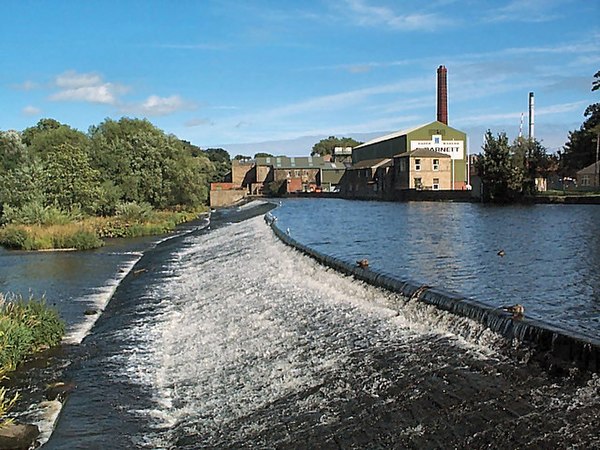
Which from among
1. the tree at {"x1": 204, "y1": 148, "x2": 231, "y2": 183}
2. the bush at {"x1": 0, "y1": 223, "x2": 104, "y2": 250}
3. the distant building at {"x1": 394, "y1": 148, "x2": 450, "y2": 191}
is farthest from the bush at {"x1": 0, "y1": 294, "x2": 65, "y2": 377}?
the tree at {"x1": 204, "y1": 148, "x2": 231, "y2": 183}

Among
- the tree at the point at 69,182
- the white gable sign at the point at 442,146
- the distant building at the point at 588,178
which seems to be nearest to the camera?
the tree at the point at 69,182

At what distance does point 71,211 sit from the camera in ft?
134

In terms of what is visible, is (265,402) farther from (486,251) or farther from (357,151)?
(357,151)

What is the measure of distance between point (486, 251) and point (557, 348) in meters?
13.1

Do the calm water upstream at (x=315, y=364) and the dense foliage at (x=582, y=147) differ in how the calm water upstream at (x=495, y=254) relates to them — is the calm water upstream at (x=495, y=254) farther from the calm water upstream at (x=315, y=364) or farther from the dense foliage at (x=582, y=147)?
the dense foliage at (x=582, y=147)

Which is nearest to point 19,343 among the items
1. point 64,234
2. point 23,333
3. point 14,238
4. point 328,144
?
point 23,333

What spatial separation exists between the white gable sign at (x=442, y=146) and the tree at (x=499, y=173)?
26.6 meters

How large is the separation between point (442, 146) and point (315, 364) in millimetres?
75985

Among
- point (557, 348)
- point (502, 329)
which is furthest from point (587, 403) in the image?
point (502, 329)

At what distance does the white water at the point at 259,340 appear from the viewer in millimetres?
8891

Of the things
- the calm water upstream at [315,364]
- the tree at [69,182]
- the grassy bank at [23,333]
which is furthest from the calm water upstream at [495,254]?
the tree at [69,182]

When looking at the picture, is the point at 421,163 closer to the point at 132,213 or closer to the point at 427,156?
the point at 427,156

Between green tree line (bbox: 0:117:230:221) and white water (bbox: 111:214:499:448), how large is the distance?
24.6 meters

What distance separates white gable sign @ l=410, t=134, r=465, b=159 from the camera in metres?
82.4
